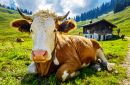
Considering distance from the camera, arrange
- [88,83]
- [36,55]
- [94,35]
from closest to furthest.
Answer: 1. [36,55]
2. [88,83]
3. [94,35]

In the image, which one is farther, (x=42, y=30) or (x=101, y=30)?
(x=101, y=30)

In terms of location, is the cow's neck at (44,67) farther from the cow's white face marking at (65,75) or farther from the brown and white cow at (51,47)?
the cow's white face marking at (65,75)

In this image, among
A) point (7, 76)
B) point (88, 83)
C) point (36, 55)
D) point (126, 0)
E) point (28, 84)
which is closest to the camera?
point (36, 55)

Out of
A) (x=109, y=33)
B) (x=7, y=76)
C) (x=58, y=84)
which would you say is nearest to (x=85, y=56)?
(x=58, y=84)

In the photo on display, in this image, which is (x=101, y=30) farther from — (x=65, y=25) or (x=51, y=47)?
(x=51, y=47)

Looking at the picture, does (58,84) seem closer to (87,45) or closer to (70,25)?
(70,25)

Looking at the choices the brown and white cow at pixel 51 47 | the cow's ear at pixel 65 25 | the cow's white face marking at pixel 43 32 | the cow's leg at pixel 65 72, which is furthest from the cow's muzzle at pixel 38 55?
the cow's ear at pixel 65 25

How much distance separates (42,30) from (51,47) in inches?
23.1

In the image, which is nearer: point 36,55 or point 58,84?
point 36,55

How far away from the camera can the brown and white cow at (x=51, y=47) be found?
2438 mm

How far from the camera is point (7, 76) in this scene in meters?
3.17

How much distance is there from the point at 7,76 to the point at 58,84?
5.99 feet

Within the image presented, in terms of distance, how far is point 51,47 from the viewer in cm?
284

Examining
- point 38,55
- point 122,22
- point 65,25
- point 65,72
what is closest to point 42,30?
point 38,55
